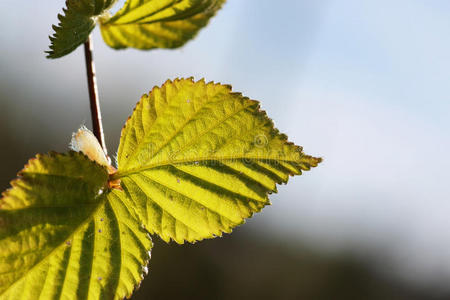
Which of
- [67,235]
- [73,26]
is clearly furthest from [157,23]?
[67,235]

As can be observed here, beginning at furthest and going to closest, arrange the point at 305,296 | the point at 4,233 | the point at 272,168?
the point at 305,296, the point at 272,168, the point at 4,233

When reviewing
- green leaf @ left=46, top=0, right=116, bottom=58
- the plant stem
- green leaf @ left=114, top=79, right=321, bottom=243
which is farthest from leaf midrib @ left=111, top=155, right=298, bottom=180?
green leaf @ left=46, top=0, right=116, bottom=58

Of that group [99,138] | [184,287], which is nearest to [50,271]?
[99,138]

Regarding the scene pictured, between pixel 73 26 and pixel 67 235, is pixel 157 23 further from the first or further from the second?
pixel 67 235

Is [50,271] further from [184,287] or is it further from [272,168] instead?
[184,287]

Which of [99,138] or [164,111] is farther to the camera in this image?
[164,111]

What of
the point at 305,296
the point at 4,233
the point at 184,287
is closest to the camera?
the point at 4,233

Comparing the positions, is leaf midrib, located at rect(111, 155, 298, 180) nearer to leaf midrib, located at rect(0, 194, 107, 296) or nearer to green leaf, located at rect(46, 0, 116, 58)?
leaf midrib, located at rect(0, 194, 107, 296)
